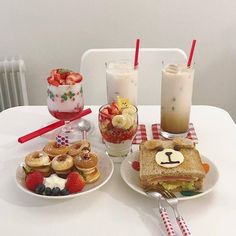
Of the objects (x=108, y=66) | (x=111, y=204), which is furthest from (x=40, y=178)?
(x=108, y=66)

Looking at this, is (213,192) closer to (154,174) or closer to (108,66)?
(154,174)

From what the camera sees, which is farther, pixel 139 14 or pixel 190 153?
pixel 139 14

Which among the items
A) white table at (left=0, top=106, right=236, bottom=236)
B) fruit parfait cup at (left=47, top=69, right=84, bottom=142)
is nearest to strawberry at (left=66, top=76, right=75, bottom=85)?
fruit parfait cup at (left=47, top=69, right=84, bottom=142)

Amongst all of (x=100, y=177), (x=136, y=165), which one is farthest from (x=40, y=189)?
(x=136, y=165)

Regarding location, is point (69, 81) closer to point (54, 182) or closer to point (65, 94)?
point (65, 94)

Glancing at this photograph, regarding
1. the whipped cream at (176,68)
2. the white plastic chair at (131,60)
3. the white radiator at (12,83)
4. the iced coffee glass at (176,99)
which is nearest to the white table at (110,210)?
the iced coffee glass at (176,99)

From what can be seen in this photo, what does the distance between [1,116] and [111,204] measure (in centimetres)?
61

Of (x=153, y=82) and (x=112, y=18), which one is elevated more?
(x=112, y=18)

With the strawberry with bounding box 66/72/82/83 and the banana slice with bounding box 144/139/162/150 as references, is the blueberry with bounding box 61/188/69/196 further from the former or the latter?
the strawberry with bounding box 66/72/82/83

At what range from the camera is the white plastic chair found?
1.54 meters

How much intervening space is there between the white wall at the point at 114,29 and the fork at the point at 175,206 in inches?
52.5

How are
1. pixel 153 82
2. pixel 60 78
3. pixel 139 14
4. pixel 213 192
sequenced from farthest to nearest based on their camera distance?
pixel 139 14 → pixel 153 82 → pixel 60 78 → pixel 213 192

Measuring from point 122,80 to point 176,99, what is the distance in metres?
0.17

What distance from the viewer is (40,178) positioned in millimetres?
858
